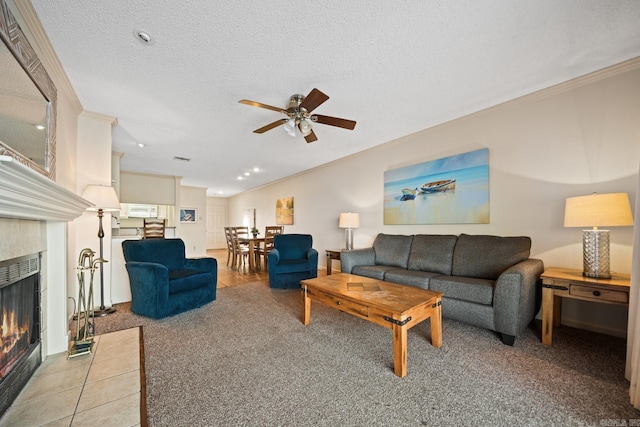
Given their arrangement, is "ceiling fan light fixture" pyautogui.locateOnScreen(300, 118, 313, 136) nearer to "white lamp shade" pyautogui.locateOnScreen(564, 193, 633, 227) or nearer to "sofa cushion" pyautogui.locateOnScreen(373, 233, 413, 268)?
"sofa cushion" pyautogui.locateOnScreen(373, 233, 413, 268)

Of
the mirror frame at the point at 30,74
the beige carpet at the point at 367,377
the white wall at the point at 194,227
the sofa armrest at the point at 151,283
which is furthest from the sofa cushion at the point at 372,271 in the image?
the white wall at the point at 194,227

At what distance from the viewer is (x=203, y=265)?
327 centimetres

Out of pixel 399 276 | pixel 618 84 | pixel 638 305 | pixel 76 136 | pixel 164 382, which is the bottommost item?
pixel 164 382

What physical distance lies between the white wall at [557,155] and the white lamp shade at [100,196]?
3.99 metres

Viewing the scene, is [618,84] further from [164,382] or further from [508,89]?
[164,382]

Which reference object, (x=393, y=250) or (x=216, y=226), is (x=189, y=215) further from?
(x=393, y=250)

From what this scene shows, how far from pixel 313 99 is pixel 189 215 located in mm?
7601

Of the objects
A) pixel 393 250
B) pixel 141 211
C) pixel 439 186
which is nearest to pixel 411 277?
pixel 393 250

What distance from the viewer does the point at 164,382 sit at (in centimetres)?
162

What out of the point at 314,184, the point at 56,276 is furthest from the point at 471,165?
the point at 56,276

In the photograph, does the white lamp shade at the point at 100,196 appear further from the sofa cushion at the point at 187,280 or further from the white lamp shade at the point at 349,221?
the white lamp shade at the point at 349,221

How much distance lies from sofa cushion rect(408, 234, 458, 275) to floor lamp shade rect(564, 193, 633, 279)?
1.12 meters

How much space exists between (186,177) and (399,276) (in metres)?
6.36

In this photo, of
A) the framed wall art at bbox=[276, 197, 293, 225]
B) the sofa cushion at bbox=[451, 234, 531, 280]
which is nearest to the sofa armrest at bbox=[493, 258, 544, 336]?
the sofa cushion at bbox=[451, 234, 531, 280]
